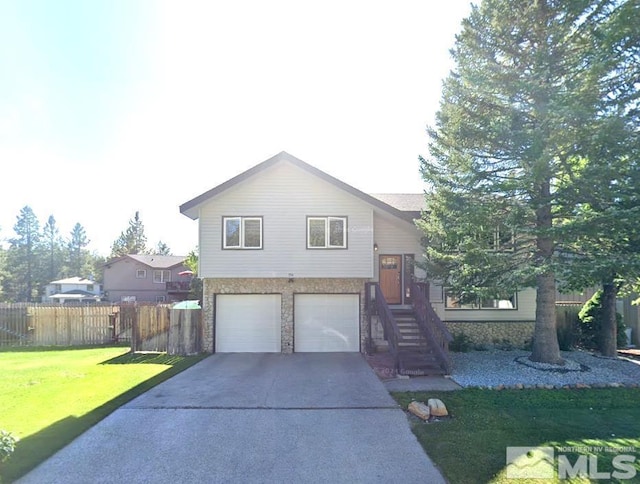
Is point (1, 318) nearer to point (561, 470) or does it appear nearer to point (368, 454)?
point (368, 454)

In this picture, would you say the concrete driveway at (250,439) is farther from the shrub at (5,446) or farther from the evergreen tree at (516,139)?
the evergreen tree at (516,139)

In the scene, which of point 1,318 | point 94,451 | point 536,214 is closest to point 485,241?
point 536,214

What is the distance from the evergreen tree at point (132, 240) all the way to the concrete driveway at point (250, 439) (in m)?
62.7

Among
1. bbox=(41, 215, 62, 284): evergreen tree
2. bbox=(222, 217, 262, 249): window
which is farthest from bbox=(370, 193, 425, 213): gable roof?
bbox=(41, 215, 62, 284): evergreen tree

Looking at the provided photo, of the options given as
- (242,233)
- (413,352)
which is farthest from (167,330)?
(413,352)

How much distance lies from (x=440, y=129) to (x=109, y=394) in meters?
11.4

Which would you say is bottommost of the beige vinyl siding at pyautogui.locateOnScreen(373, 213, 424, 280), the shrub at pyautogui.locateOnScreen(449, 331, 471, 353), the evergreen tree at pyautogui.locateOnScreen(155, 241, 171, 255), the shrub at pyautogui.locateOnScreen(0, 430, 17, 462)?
the shrub at pyautogui.locateOnScreen(449, 331, 471, 353)

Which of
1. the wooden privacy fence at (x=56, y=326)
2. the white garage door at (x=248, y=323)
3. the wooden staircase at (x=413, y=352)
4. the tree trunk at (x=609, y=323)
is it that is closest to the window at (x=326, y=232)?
the white garage door at (x=248, y=323)

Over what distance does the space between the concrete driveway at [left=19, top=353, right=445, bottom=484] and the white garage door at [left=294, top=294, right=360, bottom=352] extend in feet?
13.1

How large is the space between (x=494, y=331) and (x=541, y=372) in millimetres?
4225

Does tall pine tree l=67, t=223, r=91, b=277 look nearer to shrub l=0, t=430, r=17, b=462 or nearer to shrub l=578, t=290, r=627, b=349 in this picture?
shrub l=0, t=430, r=17, b=462

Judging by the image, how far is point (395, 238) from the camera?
14281mm

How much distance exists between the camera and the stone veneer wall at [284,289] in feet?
42.6

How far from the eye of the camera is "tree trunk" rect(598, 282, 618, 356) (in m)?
11.8
